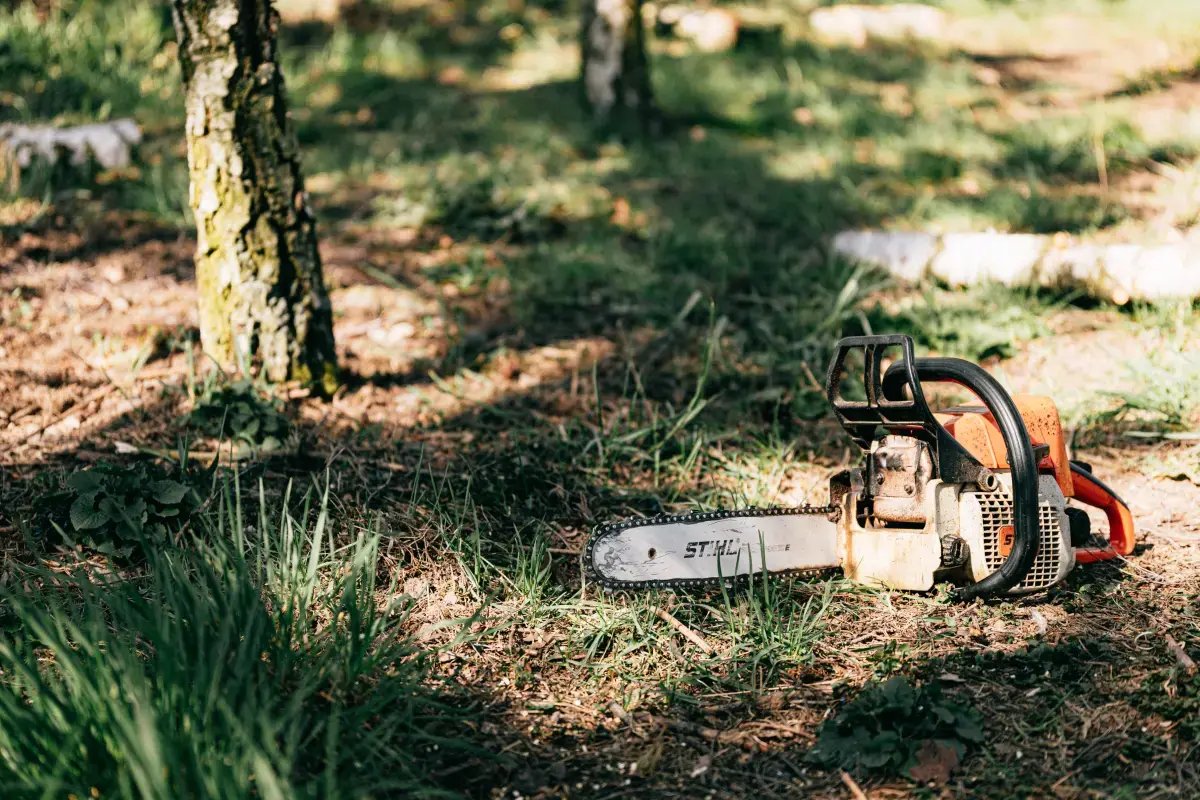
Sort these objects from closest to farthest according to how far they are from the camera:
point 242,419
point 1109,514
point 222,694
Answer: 1. point 222,694
2. point 1109,514
3. point 242,419

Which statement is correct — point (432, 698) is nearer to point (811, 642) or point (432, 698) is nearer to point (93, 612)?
point (93, 612)

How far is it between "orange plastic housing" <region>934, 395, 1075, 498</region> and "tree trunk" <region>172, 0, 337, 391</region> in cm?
220

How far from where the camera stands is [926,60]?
857 centimetres

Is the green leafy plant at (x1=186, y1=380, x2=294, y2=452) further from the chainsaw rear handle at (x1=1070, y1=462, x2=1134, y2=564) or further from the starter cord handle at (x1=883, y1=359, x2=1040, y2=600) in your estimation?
the chainsaw rear handle at (x1=1070, y1=462, x2=1134, y2=564)

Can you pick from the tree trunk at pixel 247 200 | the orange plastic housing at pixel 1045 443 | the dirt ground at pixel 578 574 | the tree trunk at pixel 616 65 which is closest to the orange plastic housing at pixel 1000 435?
the orange plastic housing at pixel 1045 443

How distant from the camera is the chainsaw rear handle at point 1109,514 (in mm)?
2658

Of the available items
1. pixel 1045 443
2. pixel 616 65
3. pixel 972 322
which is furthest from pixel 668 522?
pixel 616 65

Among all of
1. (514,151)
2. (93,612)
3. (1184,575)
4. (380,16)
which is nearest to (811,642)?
(1184,575)

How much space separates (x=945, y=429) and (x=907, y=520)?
26 cm

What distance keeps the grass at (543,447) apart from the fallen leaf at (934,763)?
0.19ft

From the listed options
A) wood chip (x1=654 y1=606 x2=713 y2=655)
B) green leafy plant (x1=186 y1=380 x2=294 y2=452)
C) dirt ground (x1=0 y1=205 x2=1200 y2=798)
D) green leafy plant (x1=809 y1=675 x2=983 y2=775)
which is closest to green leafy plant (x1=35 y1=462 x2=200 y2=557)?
dirt ground (x1=0 y1=205 x2=1200 y2=798)

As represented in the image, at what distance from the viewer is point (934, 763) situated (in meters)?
1.98

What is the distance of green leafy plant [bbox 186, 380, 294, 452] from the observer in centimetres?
310

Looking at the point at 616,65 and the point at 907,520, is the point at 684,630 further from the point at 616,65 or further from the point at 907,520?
the point at 616,65
